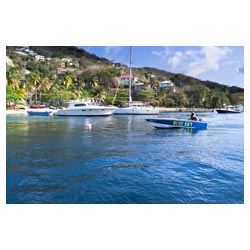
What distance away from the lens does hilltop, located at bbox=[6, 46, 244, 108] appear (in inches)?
1118

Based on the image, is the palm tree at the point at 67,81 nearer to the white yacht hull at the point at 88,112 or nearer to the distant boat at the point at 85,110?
the distant boat at the point at 85,110

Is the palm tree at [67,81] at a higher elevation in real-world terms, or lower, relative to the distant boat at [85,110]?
higher

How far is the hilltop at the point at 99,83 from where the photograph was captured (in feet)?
93.2

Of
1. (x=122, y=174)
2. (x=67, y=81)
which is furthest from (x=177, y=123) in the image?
(x=67, y=81)

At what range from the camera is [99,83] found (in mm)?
37875

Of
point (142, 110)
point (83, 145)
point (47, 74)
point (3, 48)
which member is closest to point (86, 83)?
point (47, 74)

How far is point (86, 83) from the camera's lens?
121ft

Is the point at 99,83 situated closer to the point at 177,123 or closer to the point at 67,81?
the point at 67,81

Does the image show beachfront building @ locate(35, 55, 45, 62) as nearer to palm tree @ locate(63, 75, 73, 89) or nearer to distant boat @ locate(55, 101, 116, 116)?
palm tree @ locate(63, 75, 73, 89)

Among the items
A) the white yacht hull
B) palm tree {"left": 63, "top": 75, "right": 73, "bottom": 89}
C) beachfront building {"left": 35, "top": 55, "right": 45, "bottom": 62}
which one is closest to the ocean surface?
the white yacht hull

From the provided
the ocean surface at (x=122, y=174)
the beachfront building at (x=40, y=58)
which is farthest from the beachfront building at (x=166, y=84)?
the ocean surface at (x=122, y=174)

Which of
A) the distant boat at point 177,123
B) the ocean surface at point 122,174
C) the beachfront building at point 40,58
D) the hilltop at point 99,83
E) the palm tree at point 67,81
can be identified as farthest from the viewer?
the palm tree at point 67,81
